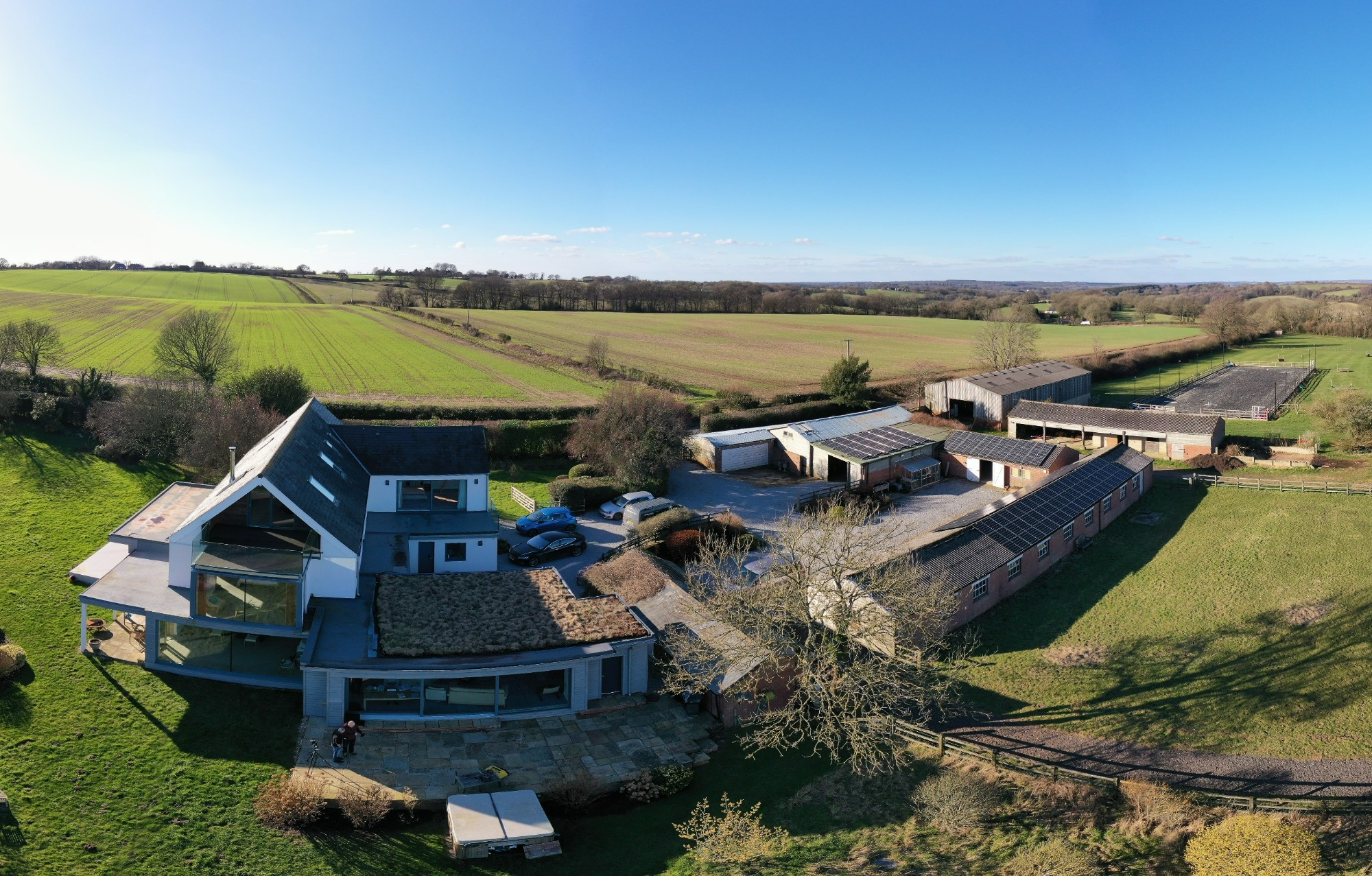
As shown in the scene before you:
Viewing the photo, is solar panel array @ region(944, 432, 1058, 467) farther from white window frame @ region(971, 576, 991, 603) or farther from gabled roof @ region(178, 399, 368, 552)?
gabled roof @ region(178, 399, 368, 552)

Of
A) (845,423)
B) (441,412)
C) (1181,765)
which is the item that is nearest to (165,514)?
(441,412)

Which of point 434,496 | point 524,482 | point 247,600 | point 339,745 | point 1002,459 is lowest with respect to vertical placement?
point 339,745

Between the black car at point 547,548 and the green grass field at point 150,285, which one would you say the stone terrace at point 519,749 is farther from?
the green grass field at point 150,285

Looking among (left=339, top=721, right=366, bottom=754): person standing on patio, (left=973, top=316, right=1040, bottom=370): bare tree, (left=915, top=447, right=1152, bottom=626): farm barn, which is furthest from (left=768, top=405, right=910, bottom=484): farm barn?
(left=339, top=721, right=366, bottom=754): person standing on patio

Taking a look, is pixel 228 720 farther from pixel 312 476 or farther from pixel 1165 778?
pixel 1165 778

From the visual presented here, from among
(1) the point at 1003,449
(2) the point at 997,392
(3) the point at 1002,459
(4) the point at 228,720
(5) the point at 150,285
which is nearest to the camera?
(4) the point at 228,720

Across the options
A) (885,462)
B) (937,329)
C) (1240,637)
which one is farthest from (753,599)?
(937,329)

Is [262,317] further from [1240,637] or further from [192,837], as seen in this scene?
[1240,637]

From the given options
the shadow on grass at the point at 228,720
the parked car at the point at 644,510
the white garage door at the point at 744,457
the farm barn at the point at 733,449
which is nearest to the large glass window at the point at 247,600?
the shadow on grass at the point at 228,720
